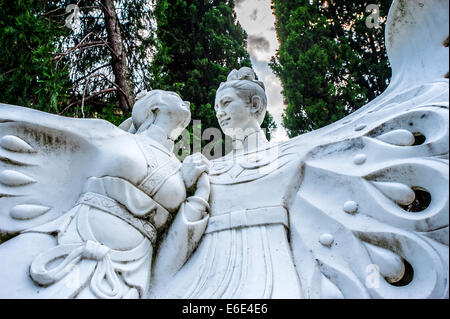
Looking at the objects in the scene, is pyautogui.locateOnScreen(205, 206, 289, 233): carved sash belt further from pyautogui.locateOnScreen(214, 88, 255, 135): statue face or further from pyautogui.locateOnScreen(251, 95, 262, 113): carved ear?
pyautogui.locateOnScreen(251, 95, 262, 113): carved ear

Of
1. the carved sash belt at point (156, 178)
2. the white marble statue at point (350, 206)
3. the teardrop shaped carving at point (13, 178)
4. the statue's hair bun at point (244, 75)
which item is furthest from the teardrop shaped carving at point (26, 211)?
the statue's hair bun at point (244, 75)

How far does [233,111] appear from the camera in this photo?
2.72 metres

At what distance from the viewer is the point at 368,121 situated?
210cm

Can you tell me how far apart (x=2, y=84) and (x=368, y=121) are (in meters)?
4.14

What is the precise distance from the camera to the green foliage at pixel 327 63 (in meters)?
5.97

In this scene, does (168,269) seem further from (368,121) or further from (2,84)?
(2,84)

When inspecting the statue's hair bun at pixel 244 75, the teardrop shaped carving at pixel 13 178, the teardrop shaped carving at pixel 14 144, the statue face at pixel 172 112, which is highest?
the statue's hair bun at pixel 244 75

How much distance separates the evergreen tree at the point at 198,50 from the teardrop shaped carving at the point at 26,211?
12.9 feet

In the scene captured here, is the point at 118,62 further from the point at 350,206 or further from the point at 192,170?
the point at 350,206

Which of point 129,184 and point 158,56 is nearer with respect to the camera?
point 129,184

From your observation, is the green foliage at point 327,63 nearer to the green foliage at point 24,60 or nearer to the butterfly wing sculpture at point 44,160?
the green foliage at point 24,60
